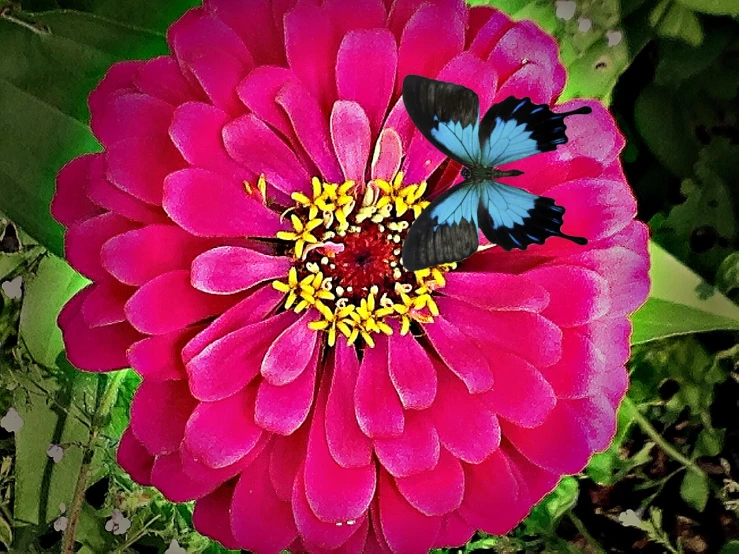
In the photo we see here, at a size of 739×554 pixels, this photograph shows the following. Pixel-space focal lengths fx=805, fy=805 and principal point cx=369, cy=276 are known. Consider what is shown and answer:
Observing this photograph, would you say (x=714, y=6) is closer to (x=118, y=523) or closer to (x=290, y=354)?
(x=290, y=354)

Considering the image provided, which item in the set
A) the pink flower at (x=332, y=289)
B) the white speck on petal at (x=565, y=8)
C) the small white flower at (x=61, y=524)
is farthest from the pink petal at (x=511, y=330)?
the small white flower at (x=61, y=524)

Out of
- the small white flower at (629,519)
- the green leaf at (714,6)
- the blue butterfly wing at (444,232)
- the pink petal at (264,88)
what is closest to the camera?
the blue butterfly wing at (444,232)

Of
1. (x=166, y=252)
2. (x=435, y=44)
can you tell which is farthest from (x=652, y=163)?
(x=166, y=252)

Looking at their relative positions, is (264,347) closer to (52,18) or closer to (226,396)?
(226,396)

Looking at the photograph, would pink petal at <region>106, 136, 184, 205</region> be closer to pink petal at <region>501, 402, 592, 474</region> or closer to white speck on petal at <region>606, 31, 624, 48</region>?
pink petal at <region>501, 402, 592, 474</region>

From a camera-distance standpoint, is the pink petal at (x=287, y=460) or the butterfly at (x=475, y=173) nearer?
the butterfly at (x=475, y=173)

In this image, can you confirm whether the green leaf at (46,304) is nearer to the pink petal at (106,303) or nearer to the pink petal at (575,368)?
the pink petal at (106,303)
